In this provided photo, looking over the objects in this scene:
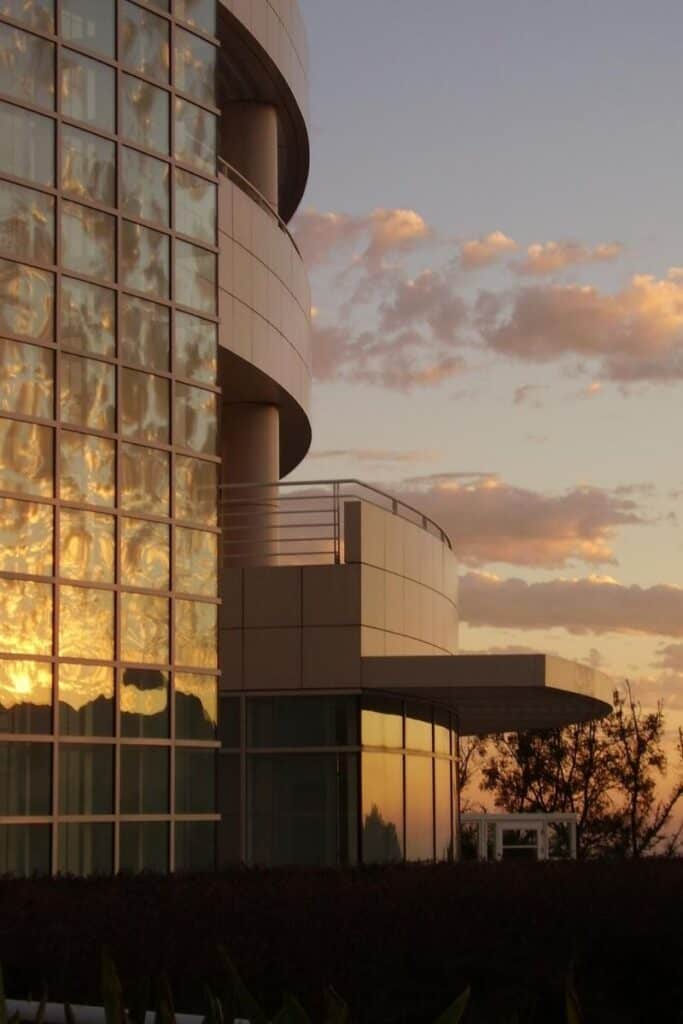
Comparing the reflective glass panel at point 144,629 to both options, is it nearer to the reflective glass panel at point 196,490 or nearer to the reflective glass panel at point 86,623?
the reflective glass panel at point 86,623

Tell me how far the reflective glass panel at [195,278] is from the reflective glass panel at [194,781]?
6065 mm

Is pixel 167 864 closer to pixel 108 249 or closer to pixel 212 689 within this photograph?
pixel 212 689

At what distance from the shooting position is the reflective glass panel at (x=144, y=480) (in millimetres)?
22875

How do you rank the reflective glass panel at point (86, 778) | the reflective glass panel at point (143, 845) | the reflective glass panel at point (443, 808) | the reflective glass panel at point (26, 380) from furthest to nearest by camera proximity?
the reflective glass panel at point (443, 808) < the reflective glass panel at point (143, 845) < the reflective glass panel at point (86, 778) < the reflective glass panel at point (26, 380)

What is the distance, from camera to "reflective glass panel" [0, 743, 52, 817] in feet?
68.4

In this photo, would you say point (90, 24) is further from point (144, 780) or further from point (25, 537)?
point (144, 780)

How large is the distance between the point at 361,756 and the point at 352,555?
3415 millimetres

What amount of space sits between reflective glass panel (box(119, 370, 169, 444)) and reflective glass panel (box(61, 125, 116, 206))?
230 cm

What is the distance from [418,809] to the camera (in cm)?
3250

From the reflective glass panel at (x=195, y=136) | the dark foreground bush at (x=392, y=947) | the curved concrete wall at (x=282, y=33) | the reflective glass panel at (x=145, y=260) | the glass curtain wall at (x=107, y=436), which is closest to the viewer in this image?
the dark foreground bush at (x=392, y=947)

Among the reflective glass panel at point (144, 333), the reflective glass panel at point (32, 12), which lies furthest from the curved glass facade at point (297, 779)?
the reflective glass panel at point (32, 12)

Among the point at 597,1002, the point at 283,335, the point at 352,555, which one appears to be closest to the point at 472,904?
the point at 597,1002

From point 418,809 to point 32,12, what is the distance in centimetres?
1653

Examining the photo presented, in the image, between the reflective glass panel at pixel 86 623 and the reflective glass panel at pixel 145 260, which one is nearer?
the reflective glass panel at pixel 86 623
